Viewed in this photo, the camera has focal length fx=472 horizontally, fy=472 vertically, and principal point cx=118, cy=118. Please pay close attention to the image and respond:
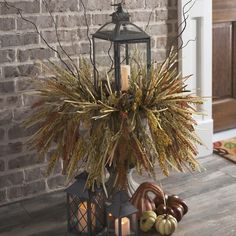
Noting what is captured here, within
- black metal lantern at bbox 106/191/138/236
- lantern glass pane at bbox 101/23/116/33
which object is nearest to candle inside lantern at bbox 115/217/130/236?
black metal lantern at bbox 106/191/138/236

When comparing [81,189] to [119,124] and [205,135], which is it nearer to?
[119,124]

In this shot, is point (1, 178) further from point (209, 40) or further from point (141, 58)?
point (209, 40)

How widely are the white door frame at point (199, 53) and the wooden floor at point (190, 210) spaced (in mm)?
378

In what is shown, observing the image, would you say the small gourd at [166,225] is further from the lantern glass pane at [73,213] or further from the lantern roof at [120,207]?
the lantern glass pane at [73,213]

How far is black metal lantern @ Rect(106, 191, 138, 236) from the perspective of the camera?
2078 mm

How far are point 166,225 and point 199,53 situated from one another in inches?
52.3

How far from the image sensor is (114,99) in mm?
2168

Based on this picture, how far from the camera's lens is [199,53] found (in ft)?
10.3

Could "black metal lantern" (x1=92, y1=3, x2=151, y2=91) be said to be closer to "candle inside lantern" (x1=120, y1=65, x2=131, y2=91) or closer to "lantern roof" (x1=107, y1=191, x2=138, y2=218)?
"candle inside lantern" (x1=120, y1=65, x2=131, y2=91)

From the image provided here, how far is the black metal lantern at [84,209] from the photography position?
2.15 meters

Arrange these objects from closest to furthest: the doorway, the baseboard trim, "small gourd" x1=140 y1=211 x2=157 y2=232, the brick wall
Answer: "small gourd" x1=140 y1=211 x2=157 y2=232 < the brick wall < the baseboard trim < the doorway

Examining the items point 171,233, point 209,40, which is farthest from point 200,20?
point 171,233

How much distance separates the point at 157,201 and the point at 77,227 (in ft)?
1.49

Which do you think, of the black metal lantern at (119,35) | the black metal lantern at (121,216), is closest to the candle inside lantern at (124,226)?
the black metal lantern at (121,216)
